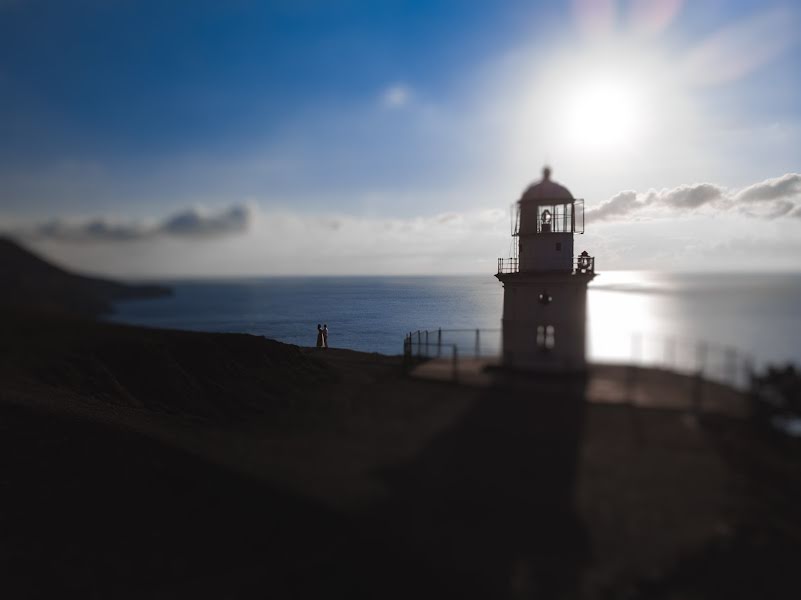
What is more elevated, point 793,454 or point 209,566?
point 793,454

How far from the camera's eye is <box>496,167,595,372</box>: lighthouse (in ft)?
47.2

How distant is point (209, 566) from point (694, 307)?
7183 centimetres

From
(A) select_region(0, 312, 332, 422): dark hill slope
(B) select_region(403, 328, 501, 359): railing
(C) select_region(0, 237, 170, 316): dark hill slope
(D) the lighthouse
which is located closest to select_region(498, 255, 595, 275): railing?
(D) the lighthouse

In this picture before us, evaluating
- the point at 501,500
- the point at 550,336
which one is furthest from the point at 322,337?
the point at 501,500

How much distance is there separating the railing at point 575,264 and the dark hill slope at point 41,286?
80.3 m

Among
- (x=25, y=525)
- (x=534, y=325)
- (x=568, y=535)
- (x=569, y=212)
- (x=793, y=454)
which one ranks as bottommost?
(x=25, y=525)

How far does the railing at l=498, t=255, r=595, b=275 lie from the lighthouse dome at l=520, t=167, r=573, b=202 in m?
2.07

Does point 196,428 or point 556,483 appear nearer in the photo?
point 556,483

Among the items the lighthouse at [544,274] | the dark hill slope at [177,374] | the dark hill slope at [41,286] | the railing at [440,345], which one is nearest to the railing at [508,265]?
the lighthouse at [544,274]

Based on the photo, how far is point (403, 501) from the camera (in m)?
7.30

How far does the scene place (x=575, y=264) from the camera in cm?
1494

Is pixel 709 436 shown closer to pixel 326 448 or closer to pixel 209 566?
pixel 326 448

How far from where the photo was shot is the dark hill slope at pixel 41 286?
261ft


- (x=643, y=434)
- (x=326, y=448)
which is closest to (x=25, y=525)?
(x=326, y=448)
